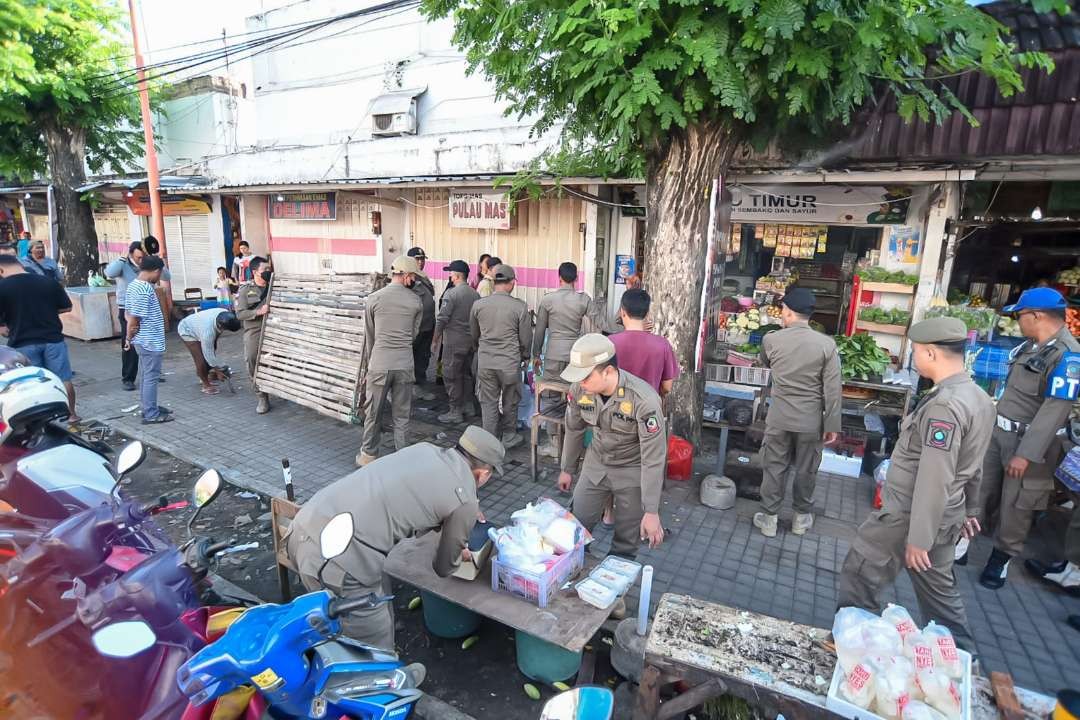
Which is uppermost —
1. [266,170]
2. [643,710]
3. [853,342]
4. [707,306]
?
[266,170]

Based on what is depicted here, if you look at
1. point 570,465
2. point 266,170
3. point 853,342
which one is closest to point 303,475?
point 570,465

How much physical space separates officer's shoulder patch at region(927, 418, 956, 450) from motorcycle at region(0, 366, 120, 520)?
202 inches

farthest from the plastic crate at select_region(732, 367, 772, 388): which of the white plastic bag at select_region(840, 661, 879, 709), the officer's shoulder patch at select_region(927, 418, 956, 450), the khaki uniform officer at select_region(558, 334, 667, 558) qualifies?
the white plastic bag at select_region(840, 661, 879, 709)

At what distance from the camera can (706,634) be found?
2.91 meters

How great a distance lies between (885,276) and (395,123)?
28.3 feet

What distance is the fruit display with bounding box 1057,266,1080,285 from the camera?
24.8ft

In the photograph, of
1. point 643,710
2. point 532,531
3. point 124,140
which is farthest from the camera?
point 124,140

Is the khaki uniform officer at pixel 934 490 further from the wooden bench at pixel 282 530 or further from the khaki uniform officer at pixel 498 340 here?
the khaki uniform officer at pixel 498 340

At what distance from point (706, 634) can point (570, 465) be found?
1.96m

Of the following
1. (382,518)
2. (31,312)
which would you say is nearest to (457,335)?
(382,518)

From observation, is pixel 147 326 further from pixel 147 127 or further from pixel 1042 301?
pixel 1042 301

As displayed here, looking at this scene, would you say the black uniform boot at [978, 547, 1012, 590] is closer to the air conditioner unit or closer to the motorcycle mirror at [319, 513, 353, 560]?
the motorcycle mirror at [319, 513, 353, 560]

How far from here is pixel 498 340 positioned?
6863 mm

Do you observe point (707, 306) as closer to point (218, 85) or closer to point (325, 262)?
point (325, 262)
